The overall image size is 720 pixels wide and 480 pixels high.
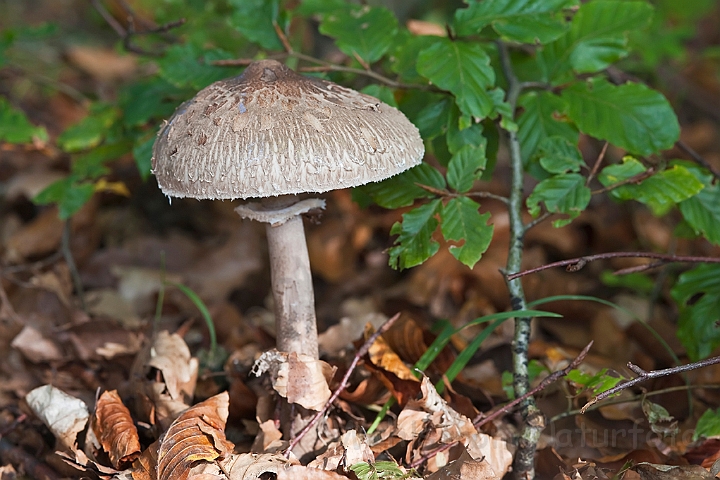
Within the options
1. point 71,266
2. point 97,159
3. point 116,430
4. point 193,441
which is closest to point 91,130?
point 97,159

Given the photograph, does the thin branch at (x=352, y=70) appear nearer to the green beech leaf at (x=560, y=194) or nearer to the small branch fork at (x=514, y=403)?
the green beech leaf at (x=560, y=194)

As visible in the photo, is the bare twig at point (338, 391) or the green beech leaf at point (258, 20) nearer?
the bare twig at point (338, 391)

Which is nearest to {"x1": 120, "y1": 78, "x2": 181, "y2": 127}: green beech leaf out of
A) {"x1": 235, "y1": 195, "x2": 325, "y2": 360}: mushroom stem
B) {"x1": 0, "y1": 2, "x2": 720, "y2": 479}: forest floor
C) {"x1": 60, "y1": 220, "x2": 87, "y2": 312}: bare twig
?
{"x1": 0, "y1": 2, "x2": 720, "y2": 479}: forest floor

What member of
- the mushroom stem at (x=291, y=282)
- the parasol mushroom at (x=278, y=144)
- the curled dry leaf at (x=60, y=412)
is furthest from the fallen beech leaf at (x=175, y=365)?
the parasol mushroom at (x=278, y=144)

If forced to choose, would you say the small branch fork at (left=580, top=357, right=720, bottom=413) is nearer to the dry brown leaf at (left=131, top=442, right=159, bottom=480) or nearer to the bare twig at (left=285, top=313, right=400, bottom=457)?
the bare twig at (left=285, top=313, right=400, bottom=457)

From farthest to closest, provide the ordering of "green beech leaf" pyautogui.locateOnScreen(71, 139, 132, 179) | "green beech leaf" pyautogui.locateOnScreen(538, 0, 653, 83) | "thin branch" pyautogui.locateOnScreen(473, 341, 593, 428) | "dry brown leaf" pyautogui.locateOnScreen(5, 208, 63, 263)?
"dry brown leaf" pyautogui.locateOnScreen(5, 208, 63, 263)
"green beech leaf" pyautogui.locateOnScreen(71, 139, 132, 179)
"green beech leaf" pyautogui.locateOnScreen(538, 0, 653, 83)
"thin branch" pyautogui.locateOnScreen(473, 341, 593, 428)

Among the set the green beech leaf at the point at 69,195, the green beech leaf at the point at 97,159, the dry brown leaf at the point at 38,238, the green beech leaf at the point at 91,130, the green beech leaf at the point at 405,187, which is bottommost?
the dry brown leaf at the point at 38,238

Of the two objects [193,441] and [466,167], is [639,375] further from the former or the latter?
[193,441]
